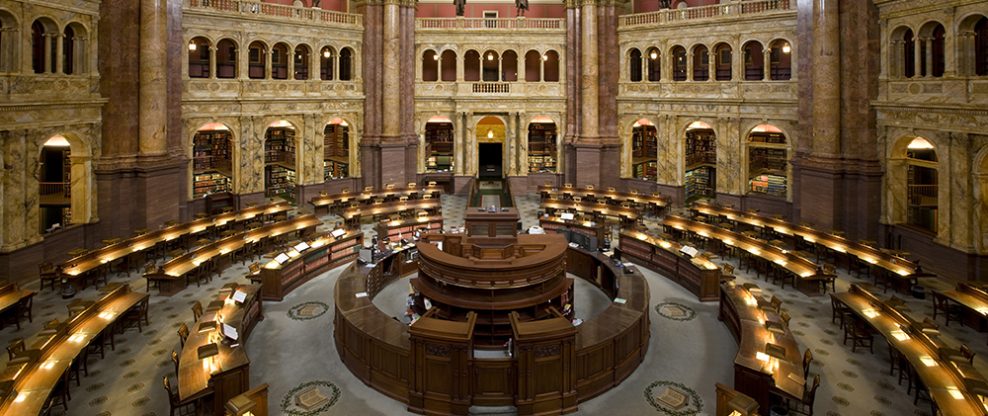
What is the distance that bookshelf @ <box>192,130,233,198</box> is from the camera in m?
28.7

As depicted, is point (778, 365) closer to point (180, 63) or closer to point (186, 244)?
point (186, 244)

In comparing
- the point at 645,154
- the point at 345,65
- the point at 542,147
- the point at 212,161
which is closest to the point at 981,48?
the point at 645,154

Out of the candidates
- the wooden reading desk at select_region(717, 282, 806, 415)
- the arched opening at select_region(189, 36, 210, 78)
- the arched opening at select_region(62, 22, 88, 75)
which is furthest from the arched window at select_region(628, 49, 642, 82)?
the arched opening at select_region(62, 22, 88, 75)

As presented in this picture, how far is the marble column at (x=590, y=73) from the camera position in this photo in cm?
3167

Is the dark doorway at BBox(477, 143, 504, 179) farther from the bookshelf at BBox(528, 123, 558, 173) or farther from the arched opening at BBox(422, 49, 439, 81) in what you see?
the arched opening at BBox(422, 49, 439, 81)

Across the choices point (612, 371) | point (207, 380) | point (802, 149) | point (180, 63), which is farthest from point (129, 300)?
point (802, 149)

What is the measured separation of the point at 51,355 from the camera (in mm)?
10789

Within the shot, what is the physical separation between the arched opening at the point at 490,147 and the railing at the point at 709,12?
9.33 m

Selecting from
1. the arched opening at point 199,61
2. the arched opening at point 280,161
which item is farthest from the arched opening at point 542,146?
the arched opening at point 199,61

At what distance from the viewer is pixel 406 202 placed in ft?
89.9

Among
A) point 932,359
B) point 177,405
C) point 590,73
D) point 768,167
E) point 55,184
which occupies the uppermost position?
point 590,73

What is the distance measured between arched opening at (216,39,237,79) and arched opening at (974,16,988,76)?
101 ft

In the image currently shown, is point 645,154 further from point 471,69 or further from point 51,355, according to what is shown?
point 51,355

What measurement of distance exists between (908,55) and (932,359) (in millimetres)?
14575
